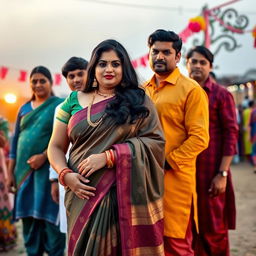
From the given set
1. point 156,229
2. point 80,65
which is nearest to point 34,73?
point 80,65

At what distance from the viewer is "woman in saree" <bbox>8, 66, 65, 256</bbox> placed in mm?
3229

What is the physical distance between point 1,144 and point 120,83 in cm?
239

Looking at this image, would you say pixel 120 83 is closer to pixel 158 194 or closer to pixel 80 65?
pixel 158 194

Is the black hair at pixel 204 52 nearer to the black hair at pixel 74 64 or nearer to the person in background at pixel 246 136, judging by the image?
the black hair at pixel 74 64

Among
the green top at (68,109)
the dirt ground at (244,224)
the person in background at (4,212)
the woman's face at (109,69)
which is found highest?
the woman's face at (109,69)

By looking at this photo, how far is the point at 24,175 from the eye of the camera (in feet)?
10.9

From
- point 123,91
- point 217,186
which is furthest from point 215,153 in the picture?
point 123,91

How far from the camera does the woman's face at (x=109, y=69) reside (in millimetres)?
2070

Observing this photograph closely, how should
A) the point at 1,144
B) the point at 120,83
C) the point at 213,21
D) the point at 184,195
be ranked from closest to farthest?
the point at 120,83 → the point at 184,195 → the point at 1,144 → the point at 213,21

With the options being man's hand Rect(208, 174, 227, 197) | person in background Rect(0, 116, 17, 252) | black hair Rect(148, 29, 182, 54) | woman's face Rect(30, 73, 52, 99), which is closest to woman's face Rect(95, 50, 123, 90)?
black hair Rect(148, 29, 182, 54)

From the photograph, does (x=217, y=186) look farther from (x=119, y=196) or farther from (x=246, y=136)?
(x=246, y=136)

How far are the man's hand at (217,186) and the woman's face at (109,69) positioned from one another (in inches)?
49.0

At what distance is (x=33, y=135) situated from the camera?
3.27 meters

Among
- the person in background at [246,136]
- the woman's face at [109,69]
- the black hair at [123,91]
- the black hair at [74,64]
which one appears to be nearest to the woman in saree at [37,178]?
the black hair at [74,64]
